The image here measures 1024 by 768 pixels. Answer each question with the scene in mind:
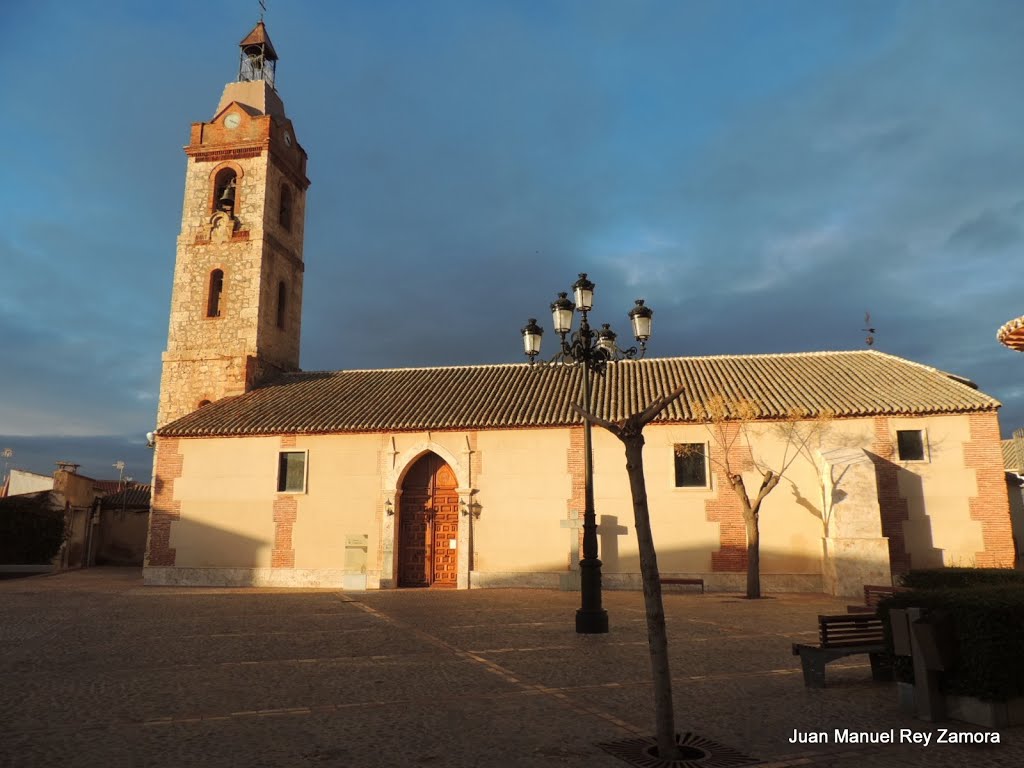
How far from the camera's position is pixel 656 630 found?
544 centimetres

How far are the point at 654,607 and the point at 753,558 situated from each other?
13.5 m

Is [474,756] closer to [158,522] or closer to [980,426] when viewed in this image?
[980,426]

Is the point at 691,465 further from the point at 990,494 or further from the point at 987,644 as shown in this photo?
the point at 987,644

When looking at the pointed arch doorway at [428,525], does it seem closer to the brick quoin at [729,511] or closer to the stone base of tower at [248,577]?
the stone base of tower at [248,577]

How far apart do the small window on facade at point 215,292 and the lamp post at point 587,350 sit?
65.5 ft

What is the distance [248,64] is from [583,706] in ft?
111

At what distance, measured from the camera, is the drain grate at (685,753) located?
514 cm

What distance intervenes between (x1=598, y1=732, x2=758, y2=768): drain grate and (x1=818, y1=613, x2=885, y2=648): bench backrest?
2.58 m

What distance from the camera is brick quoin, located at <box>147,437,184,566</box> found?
22.2 m

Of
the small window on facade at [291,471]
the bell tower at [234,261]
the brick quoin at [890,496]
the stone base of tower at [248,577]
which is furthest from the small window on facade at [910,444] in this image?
the bell tower at [234,261]

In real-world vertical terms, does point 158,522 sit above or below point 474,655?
above

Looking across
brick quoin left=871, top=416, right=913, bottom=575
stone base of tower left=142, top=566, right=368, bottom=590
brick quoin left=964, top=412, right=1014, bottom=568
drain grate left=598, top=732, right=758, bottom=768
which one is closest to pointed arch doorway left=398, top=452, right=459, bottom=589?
stone base of tower left=142, top=566, right=368, bottom=590

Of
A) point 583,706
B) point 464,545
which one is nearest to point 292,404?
point 464,545

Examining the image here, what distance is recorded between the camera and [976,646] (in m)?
5.96
